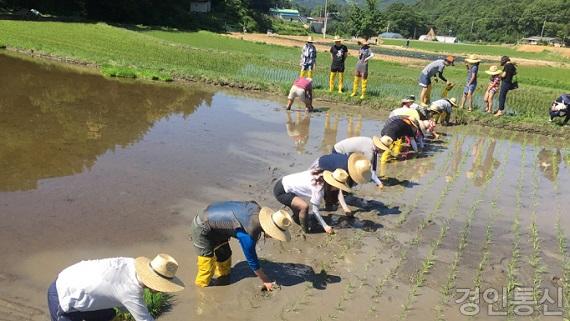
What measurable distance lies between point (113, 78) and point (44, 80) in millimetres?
2062

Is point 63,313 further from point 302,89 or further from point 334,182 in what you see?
point 302,89

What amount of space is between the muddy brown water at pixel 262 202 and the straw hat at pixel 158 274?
1.29 metres

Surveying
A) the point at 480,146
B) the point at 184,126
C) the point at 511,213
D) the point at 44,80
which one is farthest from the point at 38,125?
the point at 480,146

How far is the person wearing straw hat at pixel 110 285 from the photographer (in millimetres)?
3289

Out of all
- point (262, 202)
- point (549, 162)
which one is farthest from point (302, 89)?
point (262, 202)

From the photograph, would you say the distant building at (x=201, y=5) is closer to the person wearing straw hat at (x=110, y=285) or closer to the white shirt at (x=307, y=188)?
the white shirt at (x=307, y=188)

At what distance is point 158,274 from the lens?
329 centimetres

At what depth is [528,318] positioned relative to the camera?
480 centimetres

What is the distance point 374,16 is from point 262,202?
6445 centimetres

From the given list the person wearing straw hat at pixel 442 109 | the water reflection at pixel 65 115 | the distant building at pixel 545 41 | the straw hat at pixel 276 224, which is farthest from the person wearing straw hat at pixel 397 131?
the distant building at pixel 545 41

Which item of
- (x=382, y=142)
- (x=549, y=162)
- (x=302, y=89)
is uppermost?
(x=302, y=89)

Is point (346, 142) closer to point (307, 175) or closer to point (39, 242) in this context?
point (307, 175)

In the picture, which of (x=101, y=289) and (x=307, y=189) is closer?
(x=101, y=289)

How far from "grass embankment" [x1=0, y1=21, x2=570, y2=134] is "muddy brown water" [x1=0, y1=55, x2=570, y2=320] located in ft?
8.35
